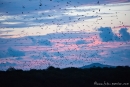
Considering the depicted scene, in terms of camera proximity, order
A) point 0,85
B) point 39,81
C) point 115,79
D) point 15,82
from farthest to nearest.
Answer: point 115,79, point 39,81, point 15,82, point 0,85

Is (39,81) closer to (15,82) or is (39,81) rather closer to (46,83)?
(46,83)

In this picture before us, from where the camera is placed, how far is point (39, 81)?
4047 cm

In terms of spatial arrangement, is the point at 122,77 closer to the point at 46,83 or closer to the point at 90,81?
the point at 90,81

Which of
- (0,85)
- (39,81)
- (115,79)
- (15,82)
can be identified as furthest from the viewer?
(115,79)

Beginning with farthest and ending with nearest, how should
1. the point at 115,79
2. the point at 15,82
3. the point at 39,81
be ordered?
the point at 115,79 < the point at 39,81 < the point at 15,82

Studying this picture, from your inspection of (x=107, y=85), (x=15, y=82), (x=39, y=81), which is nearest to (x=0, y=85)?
(x=15, y=82)

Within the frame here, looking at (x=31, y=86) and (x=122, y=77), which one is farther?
(x=122, y=77)

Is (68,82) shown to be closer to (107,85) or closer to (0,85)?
(107,85)

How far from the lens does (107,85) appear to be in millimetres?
37594

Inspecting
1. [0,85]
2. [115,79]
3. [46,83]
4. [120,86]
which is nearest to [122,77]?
[115,79]

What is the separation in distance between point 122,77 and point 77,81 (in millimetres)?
8212

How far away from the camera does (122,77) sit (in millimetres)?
45281

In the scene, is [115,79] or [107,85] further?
[115,79]

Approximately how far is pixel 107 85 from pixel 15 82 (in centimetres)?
1257
